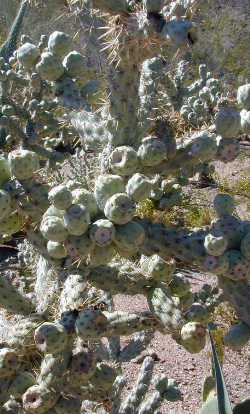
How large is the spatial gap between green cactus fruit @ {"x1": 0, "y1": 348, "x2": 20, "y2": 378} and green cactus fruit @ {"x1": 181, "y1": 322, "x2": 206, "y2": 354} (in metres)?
0.52

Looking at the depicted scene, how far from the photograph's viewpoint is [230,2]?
10.8 m

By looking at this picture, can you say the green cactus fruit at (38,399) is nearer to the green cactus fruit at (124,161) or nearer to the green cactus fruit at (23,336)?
the green cactus fruit at (23,336)

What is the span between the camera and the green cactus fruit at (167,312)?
1.63 metres

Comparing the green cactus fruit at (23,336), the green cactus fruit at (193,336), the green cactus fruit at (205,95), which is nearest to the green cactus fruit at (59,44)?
the green cactus fruit at (23,336)

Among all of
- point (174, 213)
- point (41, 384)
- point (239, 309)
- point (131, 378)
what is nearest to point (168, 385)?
point (131, 378)

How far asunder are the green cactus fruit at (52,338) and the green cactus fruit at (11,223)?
288mm

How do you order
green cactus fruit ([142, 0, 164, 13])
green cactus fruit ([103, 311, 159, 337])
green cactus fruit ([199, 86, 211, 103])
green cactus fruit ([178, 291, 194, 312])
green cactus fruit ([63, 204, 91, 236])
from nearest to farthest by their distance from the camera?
1. green cactus fruit ([63, 204, 91, 236])
2. green cactus fruit ([142, 0, 164, 13])
3. green cactus fruit ([103, 311, 159, 337])
4. green cactus fruit ([178, 291, 194, 312])
5. green cactus fruit ([199, 86, 211, 103])

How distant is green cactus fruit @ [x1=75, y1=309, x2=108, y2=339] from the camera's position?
1500 millimetres

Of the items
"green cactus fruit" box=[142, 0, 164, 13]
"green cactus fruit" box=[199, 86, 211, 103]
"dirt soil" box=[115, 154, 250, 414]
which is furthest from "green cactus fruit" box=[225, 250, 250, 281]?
"green cactus fruit" box=[199, 86, 211, 103]

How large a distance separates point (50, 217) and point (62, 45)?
0.86 m

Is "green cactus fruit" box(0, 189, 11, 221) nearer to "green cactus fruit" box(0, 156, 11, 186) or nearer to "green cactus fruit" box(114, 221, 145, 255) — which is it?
"green cactus fruit" box(0, 156, 11, 186)

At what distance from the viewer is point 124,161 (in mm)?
1481

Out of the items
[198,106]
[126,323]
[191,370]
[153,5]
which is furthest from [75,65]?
→ [198,106]

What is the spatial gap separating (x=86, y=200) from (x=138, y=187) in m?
0.14
